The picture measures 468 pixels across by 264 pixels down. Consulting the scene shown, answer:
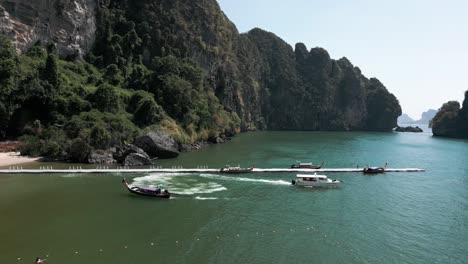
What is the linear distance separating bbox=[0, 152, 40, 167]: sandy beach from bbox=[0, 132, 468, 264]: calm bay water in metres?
9.79

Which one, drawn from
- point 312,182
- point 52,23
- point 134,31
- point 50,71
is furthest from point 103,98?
point 312,182

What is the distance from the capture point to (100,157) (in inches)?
2963

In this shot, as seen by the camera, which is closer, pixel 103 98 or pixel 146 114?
pixel 103 98

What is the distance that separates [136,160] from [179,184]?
18.7 meters

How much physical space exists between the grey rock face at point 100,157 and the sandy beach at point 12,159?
9.94 m

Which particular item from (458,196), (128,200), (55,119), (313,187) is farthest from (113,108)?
(458,196)

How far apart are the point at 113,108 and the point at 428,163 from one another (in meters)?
76.2

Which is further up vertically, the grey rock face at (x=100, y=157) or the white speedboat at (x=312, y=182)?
the grey rock face at (x=100, y=157)

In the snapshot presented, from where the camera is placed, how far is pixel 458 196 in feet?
189

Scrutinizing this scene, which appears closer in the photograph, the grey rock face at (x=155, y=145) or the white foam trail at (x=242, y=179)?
the white foam trail at (x=242, y=179)

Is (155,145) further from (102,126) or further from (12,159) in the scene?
(12,159)

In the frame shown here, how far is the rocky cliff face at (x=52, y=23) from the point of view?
93.9 metres

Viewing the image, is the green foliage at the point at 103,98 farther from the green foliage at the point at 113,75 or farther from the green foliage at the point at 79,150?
the green foliage at the point at 113,75

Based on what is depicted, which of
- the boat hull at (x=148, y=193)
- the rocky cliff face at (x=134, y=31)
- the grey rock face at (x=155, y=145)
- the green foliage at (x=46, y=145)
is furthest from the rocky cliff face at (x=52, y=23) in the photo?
the boat hull at (x=148, y=193)
